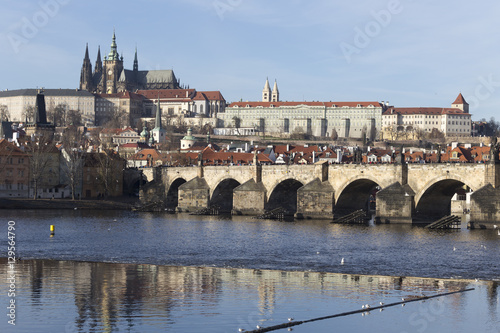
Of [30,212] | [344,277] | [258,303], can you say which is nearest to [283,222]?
[30,212]

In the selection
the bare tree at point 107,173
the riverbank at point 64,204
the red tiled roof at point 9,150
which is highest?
the red tiled roof at point 9,150

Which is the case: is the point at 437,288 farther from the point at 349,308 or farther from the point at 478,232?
the point at 478,232

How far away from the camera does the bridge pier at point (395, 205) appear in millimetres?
59469

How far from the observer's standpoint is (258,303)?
83.0 feet

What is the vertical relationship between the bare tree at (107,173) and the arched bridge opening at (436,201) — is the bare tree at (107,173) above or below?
above

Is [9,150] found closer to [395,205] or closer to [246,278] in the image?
[395,205]

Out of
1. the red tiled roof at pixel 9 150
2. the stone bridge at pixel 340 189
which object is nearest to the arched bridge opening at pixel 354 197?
the stone bridge at pixel 340 189

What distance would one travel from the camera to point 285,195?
75312 mm

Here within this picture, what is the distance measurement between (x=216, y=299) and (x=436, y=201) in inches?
1531

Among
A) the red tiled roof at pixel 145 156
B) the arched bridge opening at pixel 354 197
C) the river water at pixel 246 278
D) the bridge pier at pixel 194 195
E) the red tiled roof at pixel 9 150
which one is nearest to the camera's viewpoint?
the river water at pixel 246 278

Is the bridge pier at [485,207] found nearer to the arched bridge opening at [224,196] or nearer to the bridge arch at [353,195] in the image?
the bridge arch at [353,195]

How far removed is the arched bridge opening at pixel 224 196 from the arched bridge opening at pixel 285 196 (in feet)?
23.0

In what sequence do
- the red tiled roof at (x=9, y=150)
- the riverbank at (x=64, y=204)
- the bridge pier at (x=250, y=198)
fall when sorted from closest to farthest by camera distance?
1. the bridge pier at (x=250, y=198)
2. the riverbank at (x=64, y=204)
3. the red tiled roof at (x=9, y=150)

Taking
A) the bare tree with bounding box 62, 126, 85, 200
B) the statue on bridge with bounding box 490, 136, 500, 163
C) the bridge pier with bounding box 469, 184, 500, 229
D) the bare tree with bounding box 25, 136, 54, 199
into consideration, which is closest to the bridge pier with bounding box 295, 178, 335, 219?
the bridge pier with bounding box 469, 184, 500, 229
